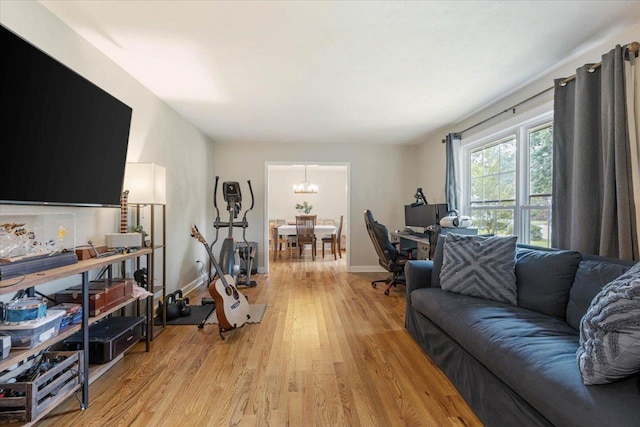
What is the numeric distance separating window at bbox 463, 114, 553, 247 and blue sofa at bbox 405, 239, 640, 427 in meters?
0.71

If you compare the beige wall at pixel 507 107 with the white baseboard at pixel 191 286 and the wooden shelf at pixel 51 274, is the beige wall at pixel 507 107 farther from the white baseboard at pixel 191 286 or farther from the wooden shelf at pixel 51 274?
the white baseboard at pixel 191 286

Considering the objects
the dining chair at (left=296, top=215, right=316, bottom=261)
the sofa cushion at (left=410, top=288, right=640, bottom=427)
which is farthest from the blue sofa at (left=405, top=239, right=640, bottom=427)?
the dining chair at (left=296, top=215, right=316, bottom=261)

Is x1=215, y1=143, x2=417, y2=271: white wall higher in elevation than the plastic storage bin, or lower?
higher

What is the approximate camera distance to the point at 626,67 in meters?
1.86

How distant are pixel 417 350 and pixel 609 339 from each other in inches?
54.8

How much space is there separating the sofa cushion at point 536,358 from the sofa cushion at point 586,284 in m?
0.08

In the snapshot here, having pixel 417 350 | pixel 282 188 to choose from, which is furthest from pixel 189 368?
pixel 282 188

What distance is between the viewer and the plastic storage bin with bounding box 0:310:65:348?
4.13 feet

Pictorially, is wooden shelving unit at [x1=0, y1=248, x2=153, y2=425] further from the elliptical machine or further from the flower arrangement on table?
the flower arrangement on table

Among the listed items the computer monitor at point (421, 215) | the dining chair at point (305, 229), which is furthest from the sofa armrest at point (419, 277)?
the dining chair at point (305, 229)

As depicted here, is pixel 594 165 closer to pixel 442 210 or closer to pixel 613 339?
pixel 613 339

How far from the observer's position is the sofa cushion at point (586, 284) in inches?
61.6

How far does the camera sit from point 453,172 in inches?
152

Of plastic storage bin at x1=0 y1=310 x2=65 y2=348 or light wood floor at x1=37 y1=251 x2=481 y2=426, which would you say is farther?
light wood floor at x1=37 y1=251 x2=481 y2=426
